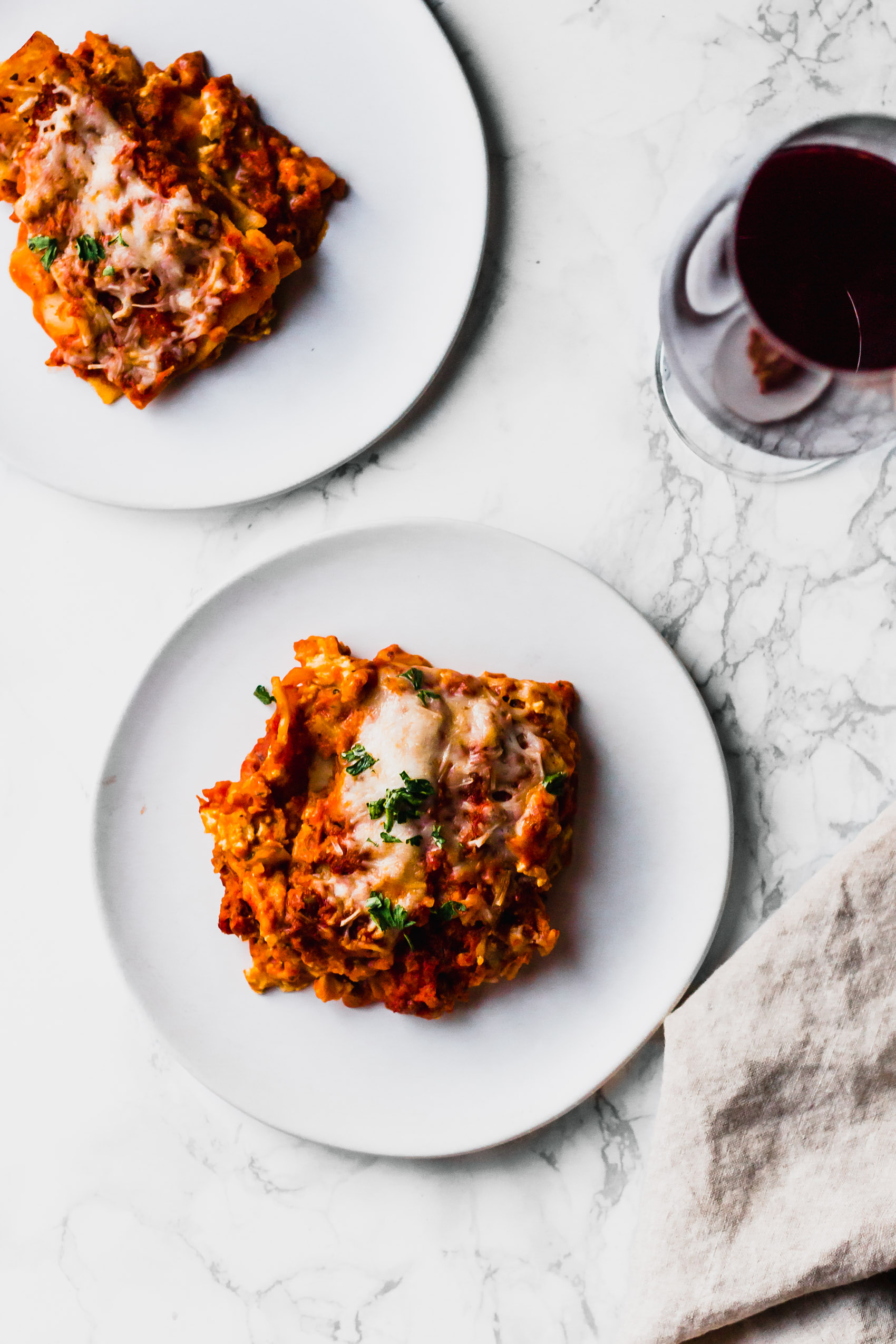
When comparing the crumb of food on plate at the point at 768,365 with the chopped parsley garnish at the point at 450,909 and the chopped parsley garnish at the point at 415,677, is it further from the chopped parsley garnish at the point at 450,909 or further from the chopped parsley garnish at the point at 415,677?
the chopped parsley garnish at the point at 450,909

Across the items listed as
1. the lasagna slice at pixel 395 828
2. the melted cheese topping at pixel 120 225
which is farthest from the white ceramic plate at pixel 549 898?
the melted cheese topping at pixel 120 225

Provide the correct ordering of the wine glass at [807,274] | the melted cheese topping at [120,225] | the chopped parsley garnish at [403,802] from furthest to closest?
the melted cheese topping at [120,225] < the chopped parsley garnish at [403,802] < the wine glass at [807,274]

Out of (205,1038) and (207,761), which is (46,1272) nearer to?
(205,1038)

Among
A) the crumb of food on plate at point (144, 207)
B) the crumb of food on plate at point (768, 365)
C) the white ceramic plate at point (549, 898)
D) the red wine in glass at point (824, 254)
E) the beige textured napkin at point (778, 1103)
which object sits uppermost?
the crumb of food on plate at point (144, 207)

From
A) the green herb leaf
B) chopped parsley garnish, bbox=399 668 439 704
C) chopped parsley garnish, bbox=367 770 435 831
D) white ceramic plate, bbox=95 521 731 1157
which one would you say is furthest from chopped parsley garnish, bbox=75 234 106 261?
the green herb leaf

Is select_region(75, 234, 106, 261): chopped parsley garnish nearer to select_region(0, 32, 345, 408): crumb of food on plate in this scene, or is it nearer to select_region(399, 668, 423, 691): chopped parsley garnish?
select_region(0, 32, 345, 408): crumb of food on plate

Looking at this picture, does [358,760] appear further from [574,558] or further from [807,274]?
[807,274]
